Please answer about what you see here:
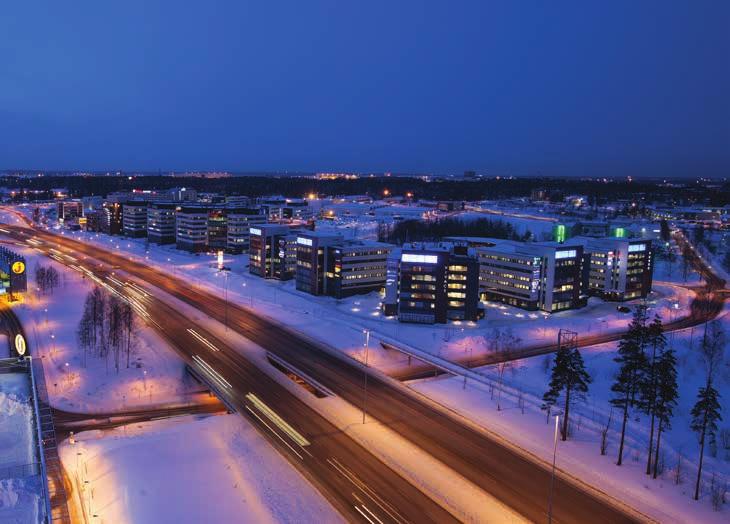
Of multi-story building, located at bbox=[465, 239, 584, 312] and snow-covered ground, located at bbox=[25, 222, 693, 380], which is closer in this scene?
snow-covered ground, located at bbox=[25, 222, 693, 380]

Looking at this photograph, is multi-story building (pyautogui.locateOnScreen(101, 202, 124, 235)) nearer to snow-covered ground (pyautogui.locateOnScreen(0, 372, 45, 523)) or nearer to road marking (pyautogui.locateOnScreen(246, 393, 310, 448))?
snow-covered ground (pyautogui.locateOnScreen(0, 372, 45, 523))

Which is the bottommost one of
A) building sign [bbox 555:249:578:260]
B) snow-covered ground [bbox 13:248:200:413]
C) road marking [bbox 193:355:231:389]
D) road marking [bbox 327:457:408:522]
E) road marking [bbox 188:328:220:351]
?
snow-covered ground [bbox 13:248:200:413]

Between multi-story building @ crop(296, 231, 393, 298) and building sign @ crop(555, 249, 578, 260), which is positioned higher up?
building sign @ crop(555, 249, 578, 260)

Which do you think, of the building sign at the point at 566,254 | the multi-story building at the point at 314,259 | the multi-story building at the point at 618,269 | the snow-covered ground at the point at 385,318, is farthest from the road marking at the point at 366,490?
the multi-story building at the point at 618,269

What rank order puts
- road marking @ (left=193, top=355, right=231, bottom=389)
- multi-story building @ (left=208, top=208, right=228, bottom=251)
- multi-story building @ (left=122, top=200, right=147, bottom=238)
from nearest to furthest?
road marking @ (left=193, top=355, right=231, bottom=389), multi-story building @ (left=208, top=208, right=228, bottom=251), multi-story building @ (left=122, top=200, right=147, bottom=238)

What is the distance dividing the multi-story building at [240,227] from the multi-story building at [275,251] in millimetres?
24008

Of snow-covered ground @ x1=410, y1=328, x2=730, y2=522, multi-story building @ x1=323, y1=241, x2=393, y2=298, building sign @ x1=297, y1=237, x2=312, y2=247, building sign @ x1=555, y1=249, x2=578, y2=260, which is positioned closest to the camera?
snow-covered ground @ x1=410, y1=328, x2=730, y2=522

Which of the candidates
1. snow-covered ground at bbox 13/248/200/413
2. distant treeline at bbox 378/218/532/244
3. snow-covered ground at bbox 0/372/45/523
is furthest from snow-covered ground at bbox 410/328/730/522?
distant treeline at bbox 378/218/532/244

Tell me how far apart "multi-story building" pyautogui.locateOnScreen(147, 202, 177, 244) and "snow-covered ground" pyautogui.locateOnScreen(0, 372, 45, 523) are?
10396cm

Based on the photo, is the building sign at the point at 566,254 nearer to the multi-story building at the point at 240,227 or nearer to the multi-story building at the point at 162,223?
the multi-story building at the point at 240,227

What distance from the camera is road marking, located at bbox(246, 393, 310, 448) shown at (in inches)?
1432

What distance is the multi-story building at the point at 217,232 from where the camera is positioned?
125812 mm

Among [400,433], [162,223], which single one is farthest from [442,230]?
[400,433]

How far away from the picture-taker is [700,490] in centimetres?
3291
